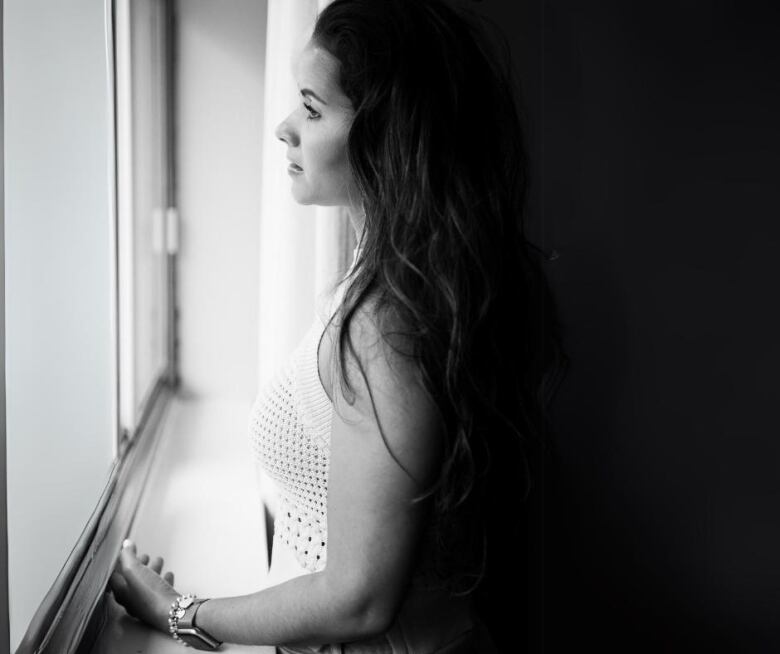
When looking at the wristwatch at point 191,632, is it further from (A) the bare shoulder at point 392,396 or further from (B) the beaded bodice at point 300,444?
(A) the bare shoulder at point 392,396

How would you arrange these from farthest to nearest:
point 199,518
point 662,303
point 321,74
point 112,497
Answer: point 662,303 → point 199,518 → point 112,497 → point 321,74

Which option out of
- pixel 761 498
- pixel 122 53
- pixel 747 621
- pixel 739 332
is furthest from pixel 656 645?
pixel 122 53

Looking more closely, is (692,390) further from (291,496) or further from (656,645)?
(291,496)

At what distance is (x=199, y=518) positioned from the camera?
1.47 metres

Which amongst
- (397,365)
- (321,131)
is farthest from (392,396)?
(321,131)

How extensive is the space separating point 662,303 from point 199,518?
101 cm

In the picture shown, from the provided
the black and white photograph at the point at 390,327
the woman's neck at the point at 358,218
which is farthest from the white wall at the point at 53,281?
the woman's neck at the point at 358,218

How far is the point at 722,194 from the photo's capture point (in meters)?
1.56

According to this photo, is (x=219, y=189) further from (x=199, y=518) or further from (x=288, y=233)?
(x=199, y=518)

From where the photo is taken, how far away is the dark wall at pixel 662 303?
1542mm

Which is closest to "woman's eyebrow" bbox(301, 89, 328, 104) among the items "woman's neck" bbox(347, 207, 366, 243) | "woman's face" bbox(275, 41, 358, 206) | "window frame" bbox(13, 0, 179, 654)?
"woman's face" bbox(275, 41, 358, 206)

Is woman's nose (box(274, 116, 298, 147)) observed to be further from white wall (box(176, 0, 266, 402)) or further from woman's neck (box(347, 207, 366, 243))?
white wall (box(176, 0, 266, 402))

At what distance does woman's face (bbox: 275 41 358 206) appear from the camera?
927 millimetres

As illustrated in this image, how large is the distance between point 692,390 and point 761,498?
28cm
